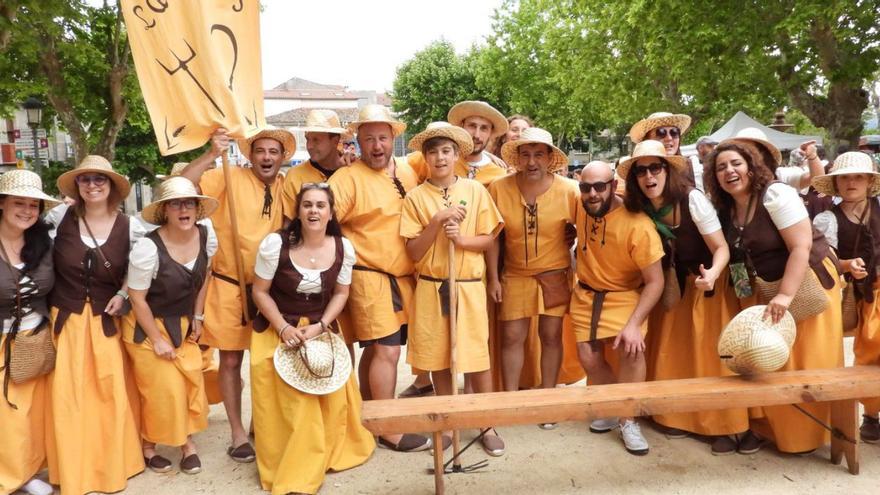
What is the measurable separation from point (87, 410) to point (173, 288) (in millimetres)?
812

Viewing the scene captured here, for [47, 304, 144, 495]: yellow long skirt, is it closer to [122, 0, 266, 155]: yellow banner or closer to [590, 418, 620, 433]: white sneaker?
[122, 0, 266, 155]: yellow banner

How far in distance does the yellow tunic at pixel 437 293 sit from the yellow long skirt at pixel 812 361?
5.84 feet

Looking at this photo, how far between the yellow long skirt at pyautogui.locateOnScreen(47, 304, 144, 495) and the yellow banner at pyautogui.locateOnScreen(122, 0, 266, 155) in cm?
114

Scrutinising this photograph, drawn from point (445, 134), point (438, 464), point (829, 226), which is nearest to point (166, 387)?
point (438, 464)

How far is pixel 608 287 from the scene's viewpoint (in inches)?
157

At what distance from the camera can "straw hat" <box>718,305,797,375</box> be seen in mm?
3314

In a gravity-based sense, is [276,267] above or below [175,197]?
below

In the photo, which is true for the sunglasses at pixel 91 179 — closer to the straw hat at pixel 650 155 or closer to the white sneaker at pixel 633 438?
the straw hat at pixel 650 155

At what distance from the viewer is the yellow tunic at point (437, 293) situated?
3889mm

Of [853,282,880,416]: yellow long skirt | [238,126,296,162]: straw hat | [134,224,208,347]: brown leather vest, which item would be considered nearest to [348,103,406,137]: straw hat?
[238,126,296,162]: straw hat

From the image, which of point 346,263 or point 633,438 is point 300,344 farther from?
point 633,438

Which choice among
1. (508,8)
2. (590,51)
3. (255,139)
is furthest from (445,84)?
(255,139)

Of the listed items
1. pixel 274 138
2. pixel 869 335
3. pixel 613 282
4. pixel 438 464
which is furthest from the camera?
pixel 274 138

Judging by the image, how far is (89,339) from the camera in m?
3.64
